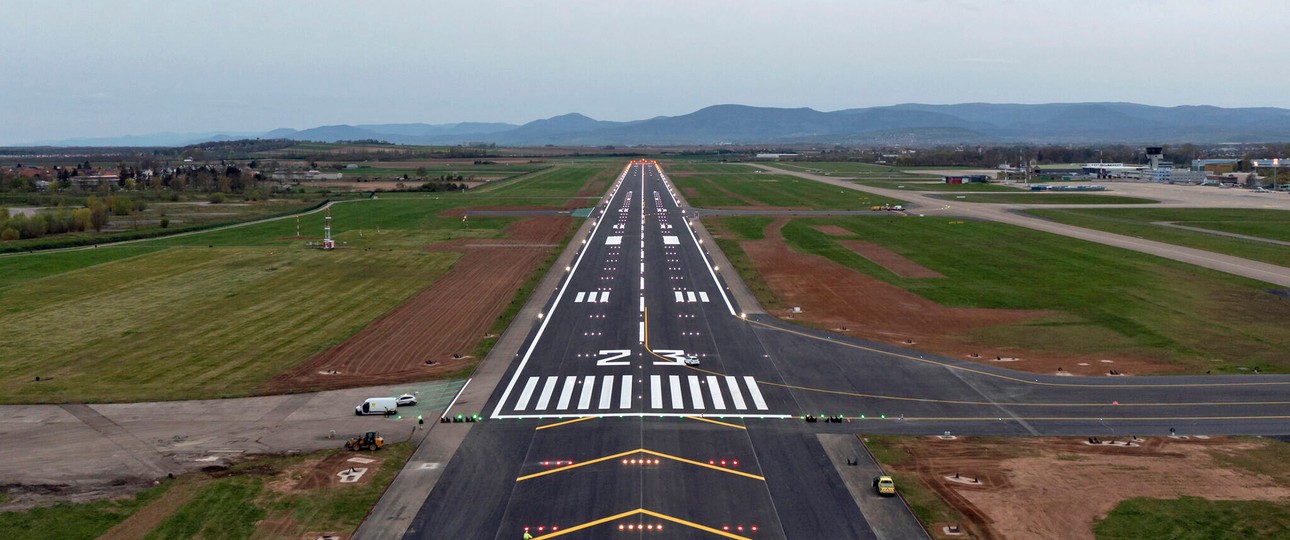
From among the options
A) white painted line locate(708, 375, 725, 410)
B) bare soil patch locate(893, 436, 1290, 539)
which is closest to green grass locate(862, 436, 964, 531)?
bare soil patch locate(893, 436, 1290, 539)

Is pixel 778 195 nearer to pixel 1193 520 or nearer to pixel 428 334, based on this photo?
pixel 428 334

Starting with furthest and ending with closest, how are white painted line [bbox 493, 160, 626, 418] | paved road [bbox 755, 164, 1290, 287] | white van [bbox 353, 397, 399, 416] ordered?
paved road [bbox 755, 164, 1290, 287]
white painted line [bbox 493, 160, 626, 418]
white van [bbox 353, 397, 399, 416]

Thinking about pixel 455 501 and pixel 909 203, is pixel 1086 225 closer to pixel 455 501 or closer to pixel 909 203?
pixel 909 203

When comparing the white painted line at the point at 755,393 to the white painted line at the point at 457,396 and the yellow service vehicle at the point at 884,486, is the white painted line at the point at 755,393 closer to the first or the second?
the yellow service vehicle at the point at 884,486

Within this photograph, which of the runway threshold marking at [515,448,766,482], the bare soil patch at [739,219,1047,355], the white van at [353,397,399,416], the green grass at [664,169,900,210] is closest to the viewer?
the runway threshold marking at [515,448,766,482]

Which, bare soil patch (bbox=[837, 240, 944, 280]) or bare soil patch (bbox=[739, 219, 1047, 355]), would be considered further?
bare soil patch (bbox=[837, 240, 944, 280])

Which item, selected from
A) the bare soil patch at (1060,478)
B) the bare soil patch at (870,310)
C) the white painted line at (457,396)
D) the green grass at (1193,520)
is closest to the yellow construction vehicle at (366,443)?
the white painted line at (457,396)

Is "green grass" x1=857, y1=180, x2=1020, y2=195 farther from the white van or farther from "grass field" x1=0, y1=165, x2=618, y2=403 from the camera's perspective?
the white van

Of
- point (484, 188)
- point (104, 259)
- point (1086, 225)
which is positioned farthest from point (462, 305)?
point (484, 188)
